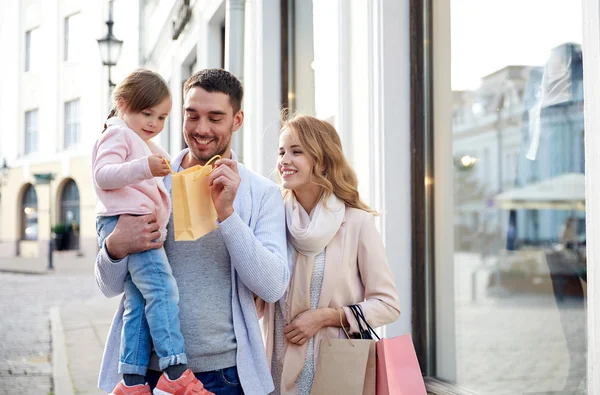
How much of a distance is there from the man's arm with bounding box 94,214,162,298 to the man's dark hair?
469 millimetres

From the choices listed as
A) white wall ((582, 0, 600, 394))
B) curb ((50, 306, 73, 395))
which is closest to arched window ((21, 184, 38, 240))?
curb ((50, 306, 73, 395))

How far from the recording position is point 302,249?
9.02 ft

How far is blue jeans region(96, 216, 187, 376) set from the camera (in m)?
2.29

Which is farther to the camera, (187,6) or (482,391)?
(187,6)

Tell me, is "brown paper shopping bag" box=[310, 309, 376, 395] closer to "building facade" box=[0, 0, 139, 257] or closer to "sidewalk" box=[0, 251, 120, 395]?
"sidewalk" box=[0, 251, 120, 395]

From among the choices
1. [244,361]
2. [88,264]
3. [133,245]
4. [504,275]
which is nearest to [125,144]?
[133,245]

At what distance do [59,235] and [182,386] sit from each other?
33971 millimetres

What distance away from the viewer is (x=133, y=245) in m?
2.40

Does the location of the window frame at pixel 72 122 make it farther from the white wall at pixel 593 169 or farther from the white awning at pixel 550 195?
the white wall at pixel 593 169

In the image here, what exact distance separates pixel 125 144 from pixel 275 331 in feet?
3.00

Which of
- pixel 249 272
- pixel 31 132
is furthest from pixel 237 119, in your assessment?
pixel 31 132

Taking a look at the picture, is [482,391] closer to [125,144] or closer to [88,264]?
[125,144]

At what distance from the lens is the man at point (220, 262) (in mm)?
2287

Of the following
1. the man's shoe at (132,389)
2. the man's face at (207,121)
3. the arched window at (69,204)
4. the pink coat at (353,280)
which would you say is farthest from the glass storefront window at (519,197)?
the arched window at (69,204)
